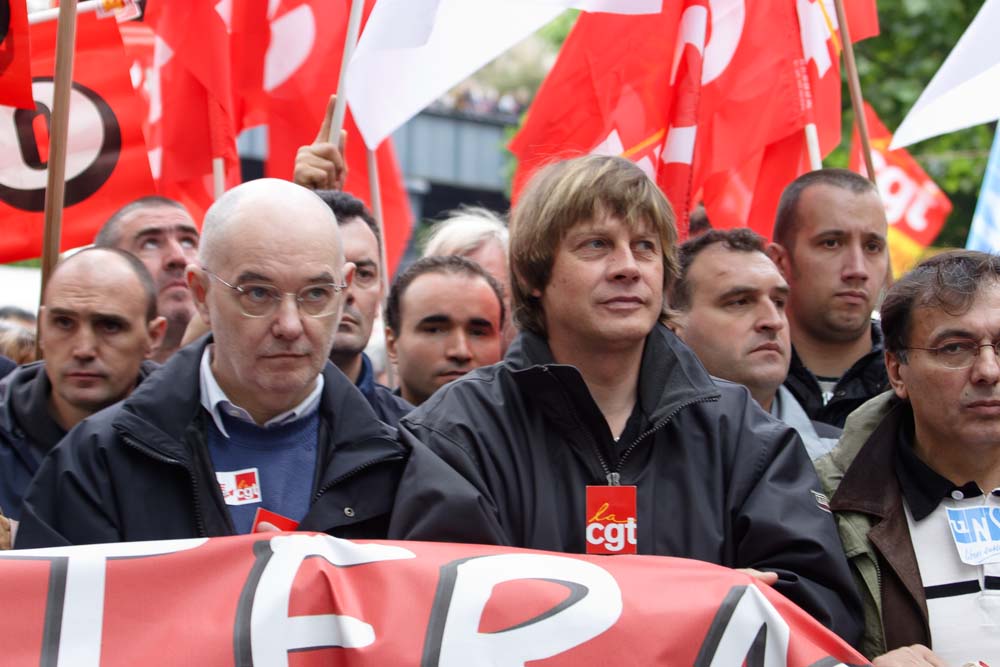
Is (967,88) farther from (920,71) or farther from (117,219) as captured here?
(920,71)

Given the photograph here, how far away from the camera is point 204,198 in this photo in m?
6.79

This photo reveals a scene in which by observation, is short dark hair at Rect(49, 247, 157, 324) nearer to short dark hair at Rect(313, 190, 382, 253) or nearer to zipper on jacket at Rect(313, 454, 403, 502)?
short dark hair at Rect(313, 190, 382, 253)

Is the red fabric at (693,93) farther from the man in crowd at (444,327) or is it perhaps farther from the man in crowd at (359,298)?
the man in crowd at (359,298)

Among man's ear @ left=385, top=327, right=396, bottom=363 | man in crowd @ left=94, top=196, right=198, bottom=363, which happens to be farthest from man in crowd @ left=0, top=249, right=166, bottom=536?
man's ear @ left=385, top=327, right=396, bottom=363

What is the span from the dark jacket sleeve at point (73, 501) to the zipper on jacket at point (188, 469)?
0.27ft

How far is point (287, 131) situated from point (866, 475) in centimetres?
357

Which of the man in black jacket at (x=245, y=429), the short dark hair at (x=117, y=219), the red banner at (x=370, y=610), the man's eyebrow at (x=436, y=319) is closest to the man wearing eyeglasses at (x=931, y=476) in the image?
the red banner at (x=370, y=610)

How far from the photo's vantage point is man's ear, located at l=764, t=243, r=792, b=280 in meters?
5.30

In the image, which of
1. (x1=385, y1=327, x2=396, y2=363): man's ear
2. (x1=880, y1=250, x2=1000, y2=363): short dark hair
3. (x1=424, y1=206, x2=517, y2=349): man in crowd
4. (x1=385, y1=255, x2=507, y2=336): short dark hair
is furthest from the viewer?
(x1=424, y1=206, x2=517, y2=349): man in crowd

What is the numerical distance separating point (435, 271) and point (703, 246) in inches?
40.6

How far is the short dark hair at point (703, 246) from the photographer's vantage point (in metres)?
5.03

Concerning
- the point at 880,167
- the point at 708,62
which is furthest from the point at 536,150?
the point at 880,167

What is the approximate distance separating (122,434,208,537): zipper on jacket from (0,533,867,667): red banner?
0.15 metres

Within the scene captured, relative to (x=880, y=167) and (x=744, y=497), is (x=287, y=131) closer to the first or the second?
(x=744, y=497)
